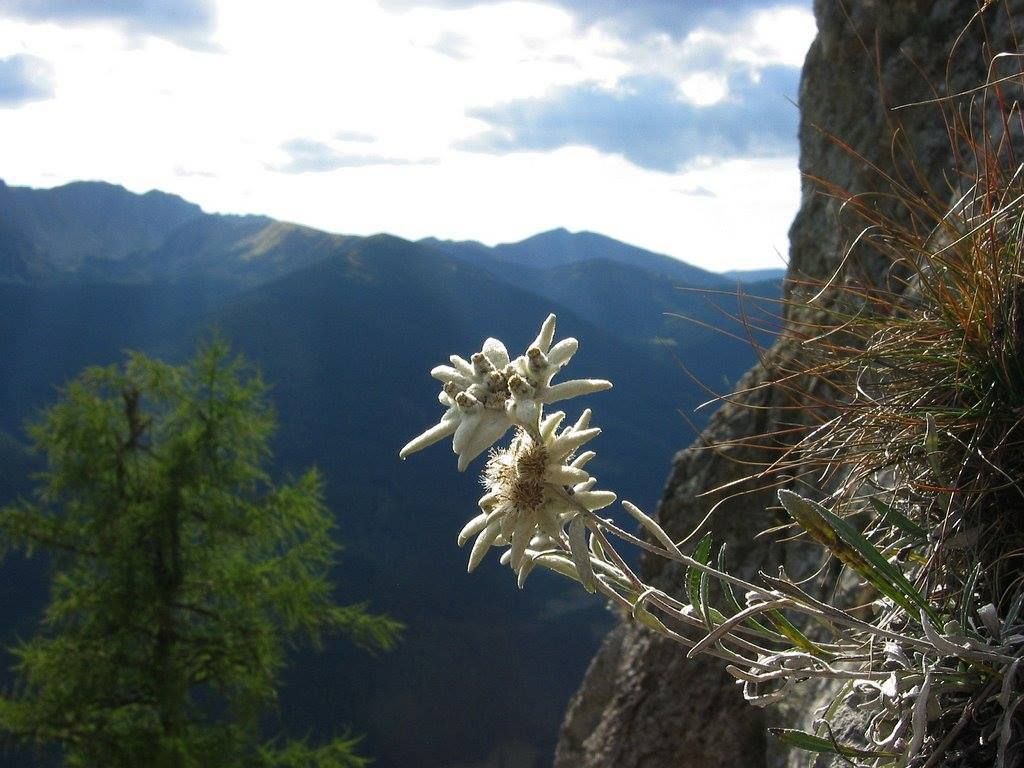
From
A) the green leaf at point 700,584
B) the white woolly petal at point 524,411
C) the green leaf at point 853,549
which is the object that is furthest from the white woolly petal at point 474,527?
the green leaf at point 853,549

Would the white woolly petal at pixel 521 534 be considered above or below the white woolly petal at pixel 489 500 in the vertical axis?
below

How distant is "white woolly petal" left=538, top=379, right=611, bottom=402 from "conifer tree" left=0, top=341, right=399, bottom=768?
39.1 feet

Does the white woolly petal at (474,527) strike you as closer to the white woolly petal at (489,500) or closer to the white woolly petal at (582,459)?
the white woolly petal at (489,500)

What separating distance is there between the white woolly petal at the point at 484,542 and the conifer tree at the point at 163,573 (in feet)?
38.3

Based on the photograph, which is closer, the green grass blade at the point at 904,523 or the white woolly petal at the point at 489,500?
the white woolly petal at the point at 489,500

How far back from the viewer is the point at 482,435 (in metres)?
1.52

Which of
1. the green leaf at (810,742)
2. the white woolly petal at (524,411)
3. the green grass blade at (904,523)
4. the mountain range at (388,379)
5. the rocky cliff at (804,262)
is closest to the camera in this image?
the white woolly petal at (524,411)

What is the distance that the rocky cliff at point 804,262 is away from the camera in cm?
403

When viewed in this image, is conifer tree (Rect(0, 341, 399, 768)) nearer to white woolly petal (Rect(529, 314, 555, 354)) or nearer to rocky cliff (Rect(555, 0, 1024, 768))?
rocky cliff (Rect(555, 0, 1024, 768))

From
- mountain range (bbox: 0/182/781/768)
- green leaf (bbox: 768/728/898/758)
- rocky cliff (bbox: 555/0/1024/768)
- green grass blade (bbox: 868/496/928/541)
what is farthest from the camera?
mountain range (bbox: 0/182/781/768)

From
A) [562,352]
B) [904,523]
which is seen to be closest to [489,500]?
[562,352]

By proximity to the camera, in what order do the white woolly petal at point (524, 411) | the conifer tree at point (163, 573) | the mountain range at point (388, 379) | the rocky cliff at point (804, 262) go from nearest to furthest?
Answer: the white woolly petal at point (524, 411) < the rocky cliff at point (804, 262) < the conifer tree at point (163, 573) < the mountain range at point (388, 379)

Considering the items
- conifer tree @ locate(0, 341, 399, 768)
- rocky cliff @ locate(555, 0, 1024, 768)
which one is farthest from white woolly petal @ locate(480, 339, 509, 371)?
conifer tree @ locate(0, 341, 399, 768)

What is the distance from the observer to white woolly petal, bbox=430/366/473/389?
1.67 metres
